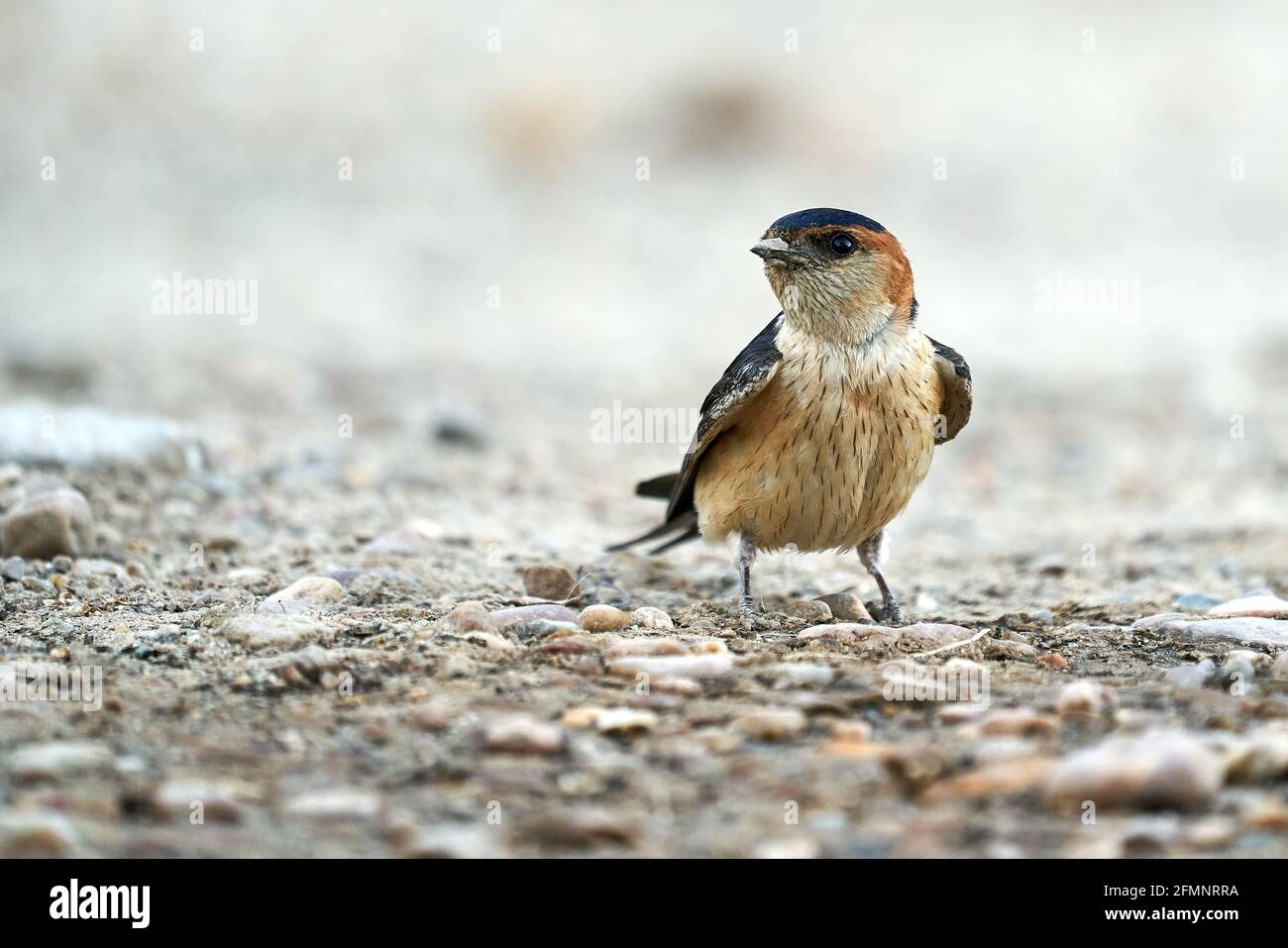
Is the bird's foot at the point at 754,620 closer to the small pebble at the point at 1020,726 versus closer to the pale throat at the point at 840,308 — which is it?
the pale throat at the point at 840,308

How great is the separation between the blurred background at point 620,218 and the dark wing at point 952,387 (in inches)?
81.2

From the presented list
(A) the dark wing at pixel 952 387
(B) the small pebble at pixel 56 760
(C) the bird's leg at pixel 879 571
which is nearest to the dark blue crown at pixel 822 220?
(A) the dark wing at pixel 952 387

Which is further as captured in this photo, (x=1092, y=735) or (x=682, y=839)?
(x=1092, y=735)

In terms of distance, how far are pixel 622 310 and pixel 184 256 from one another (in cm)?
406

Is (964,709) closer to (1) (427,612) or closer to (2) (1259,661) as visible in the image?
(2) (1259,661)

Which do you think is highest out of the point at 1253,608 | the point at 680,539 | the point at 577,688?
the point at 680,539

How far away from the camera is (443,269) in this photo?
14008mm

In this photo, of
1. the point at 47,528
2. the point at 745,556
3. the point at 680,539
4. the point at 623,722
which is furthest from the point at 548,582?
the point at 623,722

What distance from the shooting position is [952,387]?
5820mm

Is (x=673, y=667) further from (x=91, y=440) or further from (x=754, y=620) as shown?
(x=91, y=440)

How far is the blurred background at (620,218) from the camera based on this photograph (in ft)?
30.5

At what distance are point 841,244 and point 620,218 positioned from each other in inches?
415

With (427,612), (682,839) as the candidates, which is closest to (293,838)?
(682,839)

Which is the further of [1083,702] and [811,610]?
[811,610]
